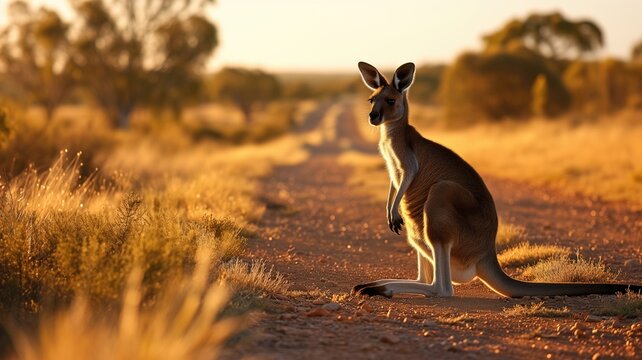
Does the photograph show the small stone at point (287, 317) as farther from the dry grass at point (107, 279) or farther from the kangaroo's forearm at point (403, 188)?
the kangaroo's forearm at point (403, 188)

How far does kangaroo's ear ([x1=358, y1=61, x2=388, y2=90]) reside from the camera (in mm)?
7727

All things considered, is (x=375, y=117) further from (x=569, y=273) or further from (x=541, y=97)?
(x=541, y=97)

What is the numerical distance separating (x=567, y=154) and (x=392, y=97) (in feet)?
58.9

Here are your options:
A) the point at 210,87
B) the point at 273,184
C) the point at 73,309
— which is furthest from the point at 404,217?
the point at 210,87

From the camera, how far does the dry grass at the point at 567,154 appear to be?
18844mm

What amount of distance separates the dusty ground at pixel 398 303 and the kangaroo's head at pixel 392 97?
1.74 meters

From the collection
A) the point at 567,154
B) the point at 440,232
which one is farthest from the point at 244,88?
the point at 440,232

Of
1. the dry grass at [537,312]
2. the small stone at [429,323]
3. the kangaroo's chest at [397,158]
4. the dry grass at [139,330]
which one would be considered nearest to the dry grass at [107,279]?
the dry grass at [139,330]

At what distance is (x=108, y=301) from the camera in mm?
5363

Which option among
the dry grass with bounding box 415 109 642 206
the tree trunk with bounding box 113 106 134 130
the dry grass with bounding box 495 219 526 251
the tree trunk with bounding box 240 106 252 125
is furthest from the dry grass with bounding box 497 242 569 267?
the tree trunk with bounding box 240 106 252 125

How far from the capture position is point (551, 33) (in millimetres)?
Result: 53656

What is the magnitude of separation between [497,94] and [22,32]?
84.2ft

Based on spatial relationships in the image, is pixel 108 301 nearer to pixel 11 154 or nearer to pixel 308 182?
pixel 11 154

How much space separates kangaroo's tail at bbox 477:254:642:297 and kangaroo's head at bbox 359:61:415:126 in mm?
1628
